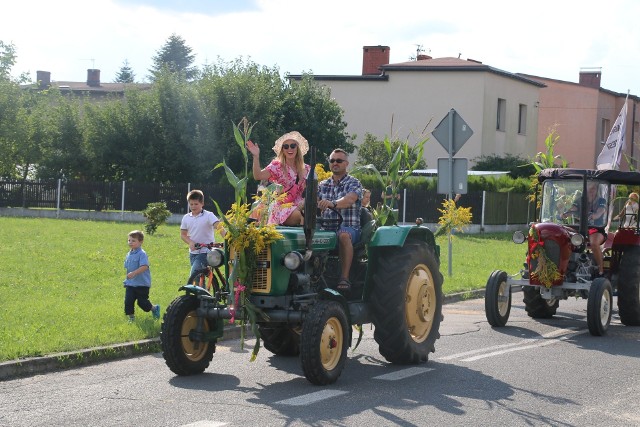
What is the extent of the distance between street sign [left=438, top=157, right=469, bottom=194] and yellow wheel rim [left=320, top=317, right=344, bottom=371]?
403 inches

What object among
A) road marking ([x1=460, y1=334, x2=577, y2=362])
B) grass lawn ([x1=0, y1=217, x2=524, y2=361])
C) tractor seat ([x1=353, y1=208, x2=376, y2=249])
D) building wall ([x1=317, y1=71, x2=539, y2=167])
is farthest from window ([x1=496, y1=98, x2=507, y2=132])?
tractor seat ([x1=353, y1=208, x2=376, y2=249])

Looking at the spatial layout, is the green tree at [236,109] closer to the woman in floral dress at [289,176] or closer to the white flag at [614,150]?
the white flag at [614,150]

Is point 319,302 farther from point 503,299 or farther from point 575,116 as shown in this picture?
point 575,116

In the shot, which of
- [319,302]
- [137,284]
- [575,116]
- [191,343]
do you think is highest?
[575,116]

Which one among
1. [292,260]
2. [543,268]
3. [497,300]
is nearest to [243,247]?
[292,260]

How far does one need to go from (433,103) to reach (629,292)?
123 ft

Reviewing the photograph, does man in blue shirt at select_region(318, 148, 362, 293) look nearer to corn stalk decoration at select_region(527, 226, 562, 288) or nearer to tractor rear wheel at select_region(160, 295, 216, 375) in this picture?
tractor rear wheel at select_region(160, 295, 216, 375)

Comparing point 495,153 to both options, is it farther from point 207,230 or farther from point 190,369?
point 190,369

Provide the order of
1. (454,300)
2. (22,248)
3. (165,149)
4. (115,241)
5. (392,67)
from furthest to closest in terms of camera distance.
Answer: (392,67)
(165,149)
(115,241)
(22,248)
(454,300)

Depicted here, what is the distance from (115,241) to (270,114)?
20.2m

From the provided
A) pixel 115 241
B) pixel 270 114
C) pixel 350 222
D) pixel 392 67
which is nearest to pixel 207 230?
pixel 350 222

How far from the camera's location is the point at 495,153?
52.3 meters

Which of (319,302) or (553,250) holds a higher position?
(553,250)

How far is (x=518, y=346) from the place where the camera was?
12117 mm
